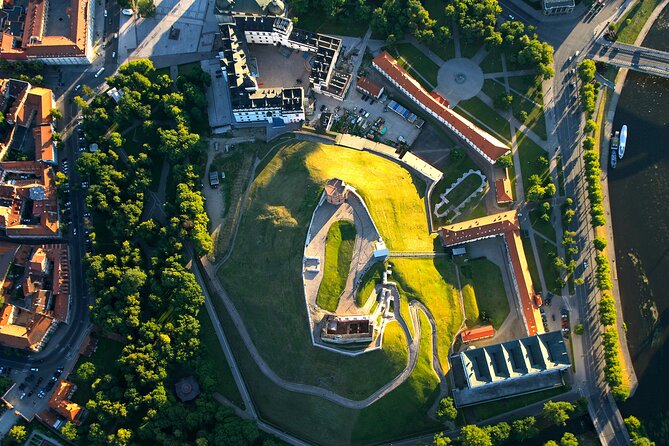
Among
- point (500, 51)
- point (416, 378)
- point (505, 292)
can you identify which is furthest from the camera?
point (500, 51)

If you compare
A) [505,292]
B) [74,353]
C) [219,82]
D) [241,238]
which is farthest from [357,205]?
[74,353]

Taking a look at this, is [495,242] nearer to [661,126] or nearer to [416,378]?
[416,378]

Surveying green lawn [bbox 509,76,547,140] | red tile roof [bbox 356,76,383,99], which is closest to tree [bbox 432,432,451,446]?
green lawn [bbox 509,76,547,140]

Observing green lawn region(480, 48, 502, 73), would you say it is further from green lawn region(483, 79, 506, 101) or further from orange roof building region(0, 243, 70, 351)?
orange roof building region(0, 243, 70, 351)

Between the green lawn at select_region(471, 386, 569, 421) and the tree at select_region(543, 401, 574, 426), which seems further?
the green lawn at select_region(471, 386, 569, 421)

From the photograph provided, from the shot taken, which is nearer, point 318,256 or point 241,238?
point 318,256

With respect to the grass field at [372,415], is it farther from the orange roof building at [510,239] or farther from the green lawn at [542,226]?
the green lawn at [542,226]

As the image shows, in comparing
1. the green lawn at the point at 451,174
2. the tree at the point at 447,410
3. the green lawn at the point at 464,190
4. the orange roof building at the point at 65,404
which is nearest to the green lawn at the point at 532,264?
the green lawn at the point at 451,174
